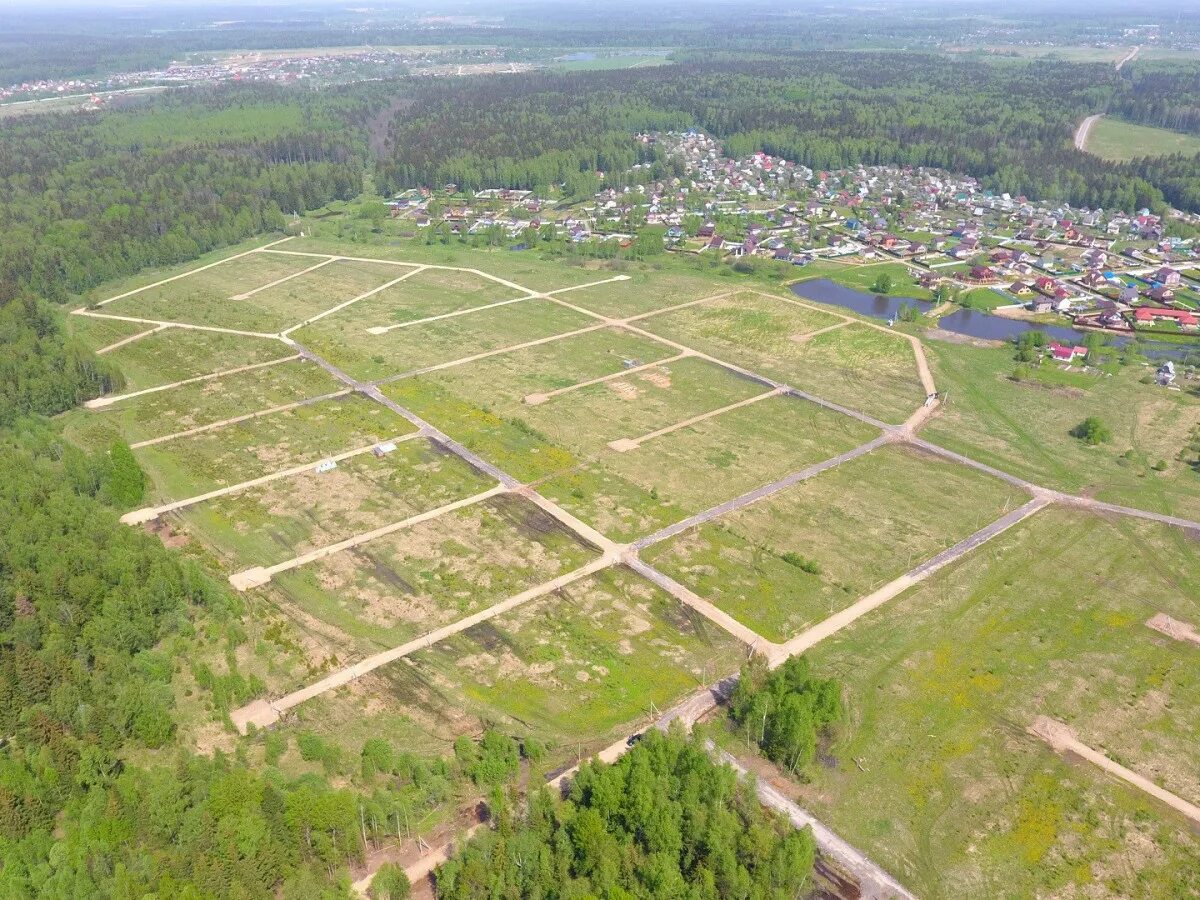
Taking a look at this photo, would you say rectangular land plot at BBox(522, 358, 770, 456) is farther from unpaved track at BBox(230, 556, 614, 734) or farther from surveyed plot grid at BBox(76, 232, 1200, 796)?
unpaved track at BBox(230, 556, 614, 734)

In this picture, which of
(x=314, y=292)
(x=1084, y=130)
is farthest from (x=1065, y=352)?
(x=1084, y=130)

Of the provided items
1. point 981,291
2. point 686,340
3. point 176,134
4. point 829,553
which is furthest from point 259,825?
point 176,134

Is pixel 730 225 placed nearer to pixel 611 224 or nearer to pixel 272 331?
pixel 611 224

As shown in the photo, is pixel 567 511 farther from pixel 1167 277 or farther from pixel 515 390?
pixel 1167 277

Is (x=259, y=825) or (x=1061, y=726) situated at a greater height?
(x=259, y=825)

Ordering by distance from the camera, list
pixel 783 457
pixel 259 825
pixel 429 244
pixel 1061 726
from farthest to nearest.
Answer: pixel 429 244 < pixel 783 457 < pixel 1061 726 < pixel 259 825

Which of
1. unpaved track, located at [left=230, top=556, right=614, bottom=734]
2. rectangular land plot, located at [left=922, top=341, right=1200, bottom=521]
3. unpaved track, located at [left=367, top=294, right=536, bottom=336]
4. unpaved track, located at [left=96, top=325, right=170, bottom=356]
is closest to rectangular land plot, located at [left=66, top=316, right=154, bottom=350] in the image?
unpaved track, located at [left=96, top=325, right=170, bottom=356]

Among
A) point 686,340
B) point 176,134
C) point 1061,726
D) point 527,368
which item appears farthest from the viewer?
point 176,134
